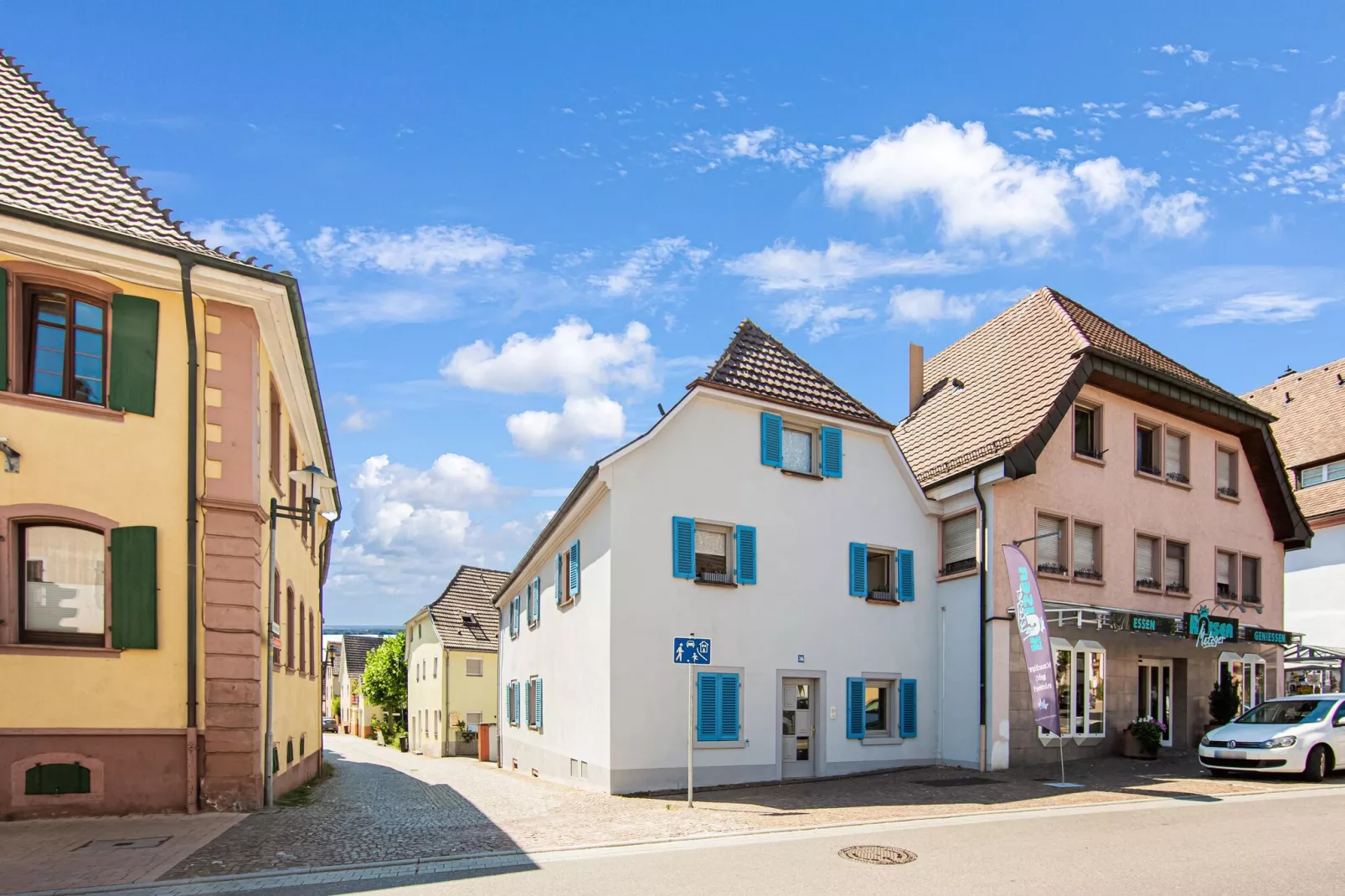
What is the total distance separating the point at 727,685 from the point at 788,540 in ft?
10.2

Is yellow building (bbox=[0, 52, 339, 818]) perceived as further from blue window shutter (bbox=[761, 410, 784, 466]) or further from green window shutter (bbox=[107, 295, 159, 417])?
blue window shutter (bbox=[761, 410, 784, 466])

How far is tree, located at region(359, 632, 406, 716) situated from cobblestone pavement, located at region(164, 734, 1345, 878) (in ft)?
129

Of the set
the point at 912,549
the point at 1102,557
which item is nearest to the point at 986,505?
the point at 912,549

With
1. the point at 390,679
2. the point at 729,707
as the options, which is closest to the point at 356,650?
the point at 390,679

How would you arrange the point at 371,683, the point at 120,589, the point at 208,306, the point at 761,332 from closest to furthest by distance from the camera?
the point at 120,589 → the point at 208,306 → the point at 761,332 → the point at 371,683

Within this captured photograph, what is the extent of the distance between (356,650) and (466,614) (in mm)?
45098

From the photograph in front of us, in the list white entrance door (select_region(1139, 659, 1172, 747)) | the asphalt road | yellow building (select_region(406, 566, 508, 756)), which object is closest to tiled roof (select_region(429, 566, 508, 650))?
yellow building (select_region(406, 566, 508, 756))

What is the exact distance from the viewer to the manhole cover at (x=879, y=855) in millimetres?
10070

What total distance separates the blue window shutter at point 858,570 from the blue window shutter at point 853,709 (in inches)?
68.2

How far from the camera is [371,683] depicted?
60.4 meters

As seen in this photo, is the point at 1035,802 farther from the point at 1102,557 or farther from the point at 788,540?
the point at 1102,557

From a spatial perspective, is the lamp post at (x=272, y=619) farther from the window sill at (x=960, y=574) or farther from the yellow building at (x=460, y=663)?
the yellow building at (x=460, y=663)

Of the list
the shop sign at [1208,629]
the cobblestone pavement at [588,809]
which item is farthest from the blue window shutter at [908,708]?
the shop sign at [1208,629]

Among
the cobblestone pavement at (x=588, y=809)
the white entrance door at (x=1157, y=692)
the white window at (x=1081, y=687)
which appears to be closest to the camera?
the cobblestone pavement at (x=588, y=809)
